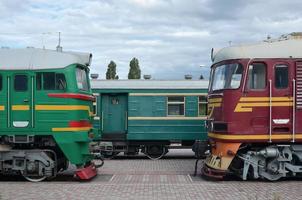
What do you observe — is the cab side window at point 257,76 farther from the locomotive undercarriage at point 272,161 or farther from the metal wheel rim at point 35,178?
the metal wheel rim at point 35,178

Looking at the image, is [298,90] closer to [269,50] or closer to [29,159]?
[269,50]

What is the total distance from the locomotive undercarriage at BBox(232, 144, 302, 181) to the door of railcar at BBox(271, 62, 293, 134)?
523mm

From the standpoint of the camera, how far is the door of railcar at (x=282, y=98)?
13.7 metres

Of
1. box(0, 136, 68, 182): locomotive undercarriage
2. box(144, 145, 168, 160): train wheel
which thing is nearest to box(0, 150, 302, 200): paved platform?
box(0, 136, 68, 182): locomotive undercarriage

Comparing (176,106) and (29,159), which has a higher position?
(176,106)

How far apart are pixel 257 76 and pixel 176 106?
7.88 metres

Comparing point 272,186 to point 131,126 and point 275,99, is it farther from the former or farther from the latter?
point 131,126

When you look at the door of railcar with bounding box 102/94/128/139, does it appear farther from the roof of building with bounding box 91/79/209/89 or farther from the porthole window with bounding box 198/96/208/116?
the porthole window with bounding box 198/96/208/116

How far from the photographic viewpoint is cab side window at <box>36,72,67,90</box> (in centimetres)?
1384

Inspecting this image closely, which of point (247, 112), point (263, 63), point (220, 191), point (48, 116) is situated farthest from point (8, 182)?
point (263, 63)

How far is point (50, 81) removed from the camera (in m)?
13.9

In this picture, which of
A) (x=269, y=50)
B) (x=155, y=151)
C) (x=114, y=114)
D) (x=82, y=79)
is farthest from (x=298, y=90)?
(x=114, y=114)

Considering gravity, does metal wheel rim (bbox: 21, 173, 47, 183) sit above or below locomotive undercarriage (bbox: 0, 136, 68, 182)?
below

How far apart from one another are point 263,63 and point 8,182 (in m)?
7.54
